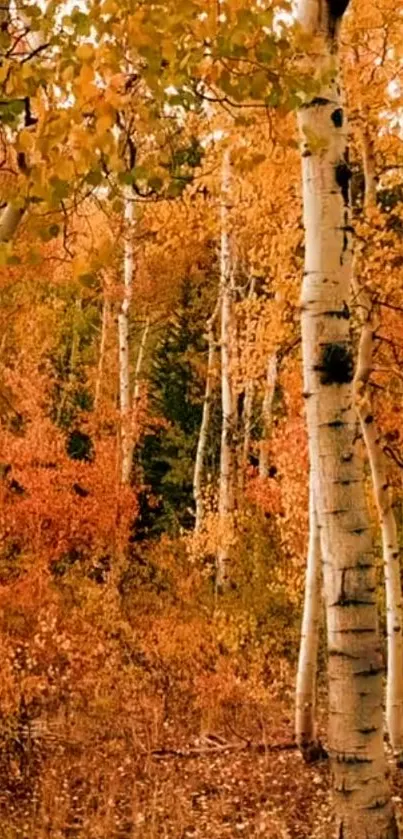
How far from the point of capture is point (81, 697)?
459 inches

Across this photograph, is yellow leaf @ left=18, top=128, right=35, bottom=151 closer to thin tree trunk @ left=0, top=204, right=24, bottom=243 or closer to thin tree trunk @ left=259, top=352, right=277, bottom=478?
thin tree trunk @ left=0, top=204, right=24, bottom=243

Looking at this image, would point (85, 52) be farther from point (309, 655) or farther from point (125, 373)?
point (125, 373)

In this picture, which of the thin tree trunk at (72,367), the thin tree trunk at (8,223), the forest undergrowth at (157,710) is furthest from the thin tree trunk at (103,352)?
the thin tree trunk at (8,223)

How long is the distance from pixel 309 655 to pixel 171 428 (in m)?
12.1

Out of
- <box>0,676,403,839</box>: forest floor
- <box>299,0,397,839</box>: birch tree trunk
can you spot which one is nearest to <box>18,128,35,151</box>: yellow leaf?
<box>299,0,397,839</box>: birch tree trunk

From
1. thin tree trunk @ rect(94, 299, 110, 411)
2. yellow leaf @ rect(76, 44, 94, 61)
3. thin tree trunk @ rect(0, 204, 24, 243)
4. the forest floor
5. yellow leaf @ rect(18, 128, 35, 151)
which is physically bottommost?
the forest floor

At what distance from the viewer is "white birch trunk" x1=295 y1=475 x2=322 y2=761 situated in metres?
9.10

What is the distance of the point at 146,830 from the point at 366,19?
6725mm

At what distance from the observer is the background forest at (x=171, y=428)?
285 cm

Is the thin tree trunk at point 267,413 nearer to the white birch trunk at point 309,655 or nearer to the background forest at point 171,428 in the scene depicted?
the background forest at point 171,428

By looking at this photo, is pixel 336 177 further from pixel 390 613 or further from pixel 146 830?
pixel 390 613

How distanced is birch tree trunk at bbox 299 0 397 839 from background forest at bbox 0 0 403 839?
0.14 metres

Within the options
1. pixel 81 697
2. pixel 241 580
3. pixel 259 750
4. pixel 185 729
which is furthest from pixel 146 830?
pixel 241 580

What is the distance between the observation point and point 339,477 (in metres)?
3.46
